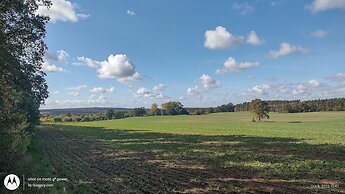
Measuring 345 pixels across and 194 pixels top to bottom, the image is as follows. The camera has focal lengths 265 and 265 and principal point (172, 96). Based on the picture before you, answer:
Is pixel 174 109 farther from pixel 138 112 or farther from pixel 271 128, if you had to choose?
pixel 271 128

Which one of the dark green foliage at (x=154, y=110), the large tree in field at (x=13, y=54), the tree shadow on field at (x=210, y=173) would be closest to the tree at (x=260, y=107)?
the tree shadow on field at (x=210, y=173)

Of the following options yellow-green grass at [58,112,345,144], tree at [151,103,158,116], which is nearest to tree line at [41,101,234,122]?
tree at [151,103,158,116]

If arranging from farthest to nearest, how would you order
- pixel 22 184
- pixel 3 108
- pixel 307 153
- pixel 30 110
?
pixel 30 110 < pixel 307 153 < pixel 3 108 < pixel 22 184

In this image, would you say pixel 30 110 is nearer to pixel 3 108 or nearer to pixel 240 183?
pixel 3 108

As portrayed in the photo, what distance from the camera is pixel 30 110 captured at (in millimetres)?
28469

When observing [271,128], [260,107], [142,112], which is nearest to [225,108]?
[142,112]

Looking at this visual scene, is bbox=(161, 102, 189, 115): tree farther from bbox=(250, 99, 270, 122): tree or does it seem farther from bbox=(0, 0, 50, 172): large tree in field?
bbox=(0, 0, 50, 172): large tree in field

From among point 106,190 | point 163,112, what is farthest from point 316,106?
point 106,190

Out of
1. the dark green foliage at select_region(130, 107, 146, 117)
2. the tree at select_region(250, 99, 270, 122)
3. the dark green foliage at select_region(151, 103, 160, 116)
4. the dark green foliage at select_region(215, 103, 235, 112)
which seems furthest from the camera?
the dark green foliage at select_region(215, 103, 235, 112)

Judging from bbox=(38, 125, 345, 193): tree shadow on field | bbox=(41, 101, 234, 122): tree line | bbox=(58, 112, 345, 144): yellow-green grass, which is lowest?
bbox=(58, 112, 345, 144): yellow-green grass

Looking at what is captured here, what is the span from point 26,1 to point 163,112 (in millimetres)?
144135

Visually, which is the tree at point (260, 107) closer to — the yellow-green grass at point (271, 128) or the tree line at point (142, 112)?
the yellow-green grass at point (271, 128)

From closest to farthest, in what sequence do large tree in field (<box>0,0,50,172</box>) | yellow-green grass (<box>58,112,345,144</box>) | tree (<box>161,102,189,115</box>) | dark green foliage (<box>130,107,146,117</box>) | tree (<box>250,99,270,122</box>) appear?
large tree in field (<box>0,0,50,172</box>), yellow-green grass (<box>58,112,345,144</box>), tree (<box>250,99,270,122</box>), tree (<box>161,102,189,115</box>), dark green foliage (<box>130,107,146,117</box>)

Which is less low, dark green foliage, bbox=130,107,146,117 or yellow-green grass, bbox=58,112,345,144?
dark green foliage, bbox=130,107,146,117
